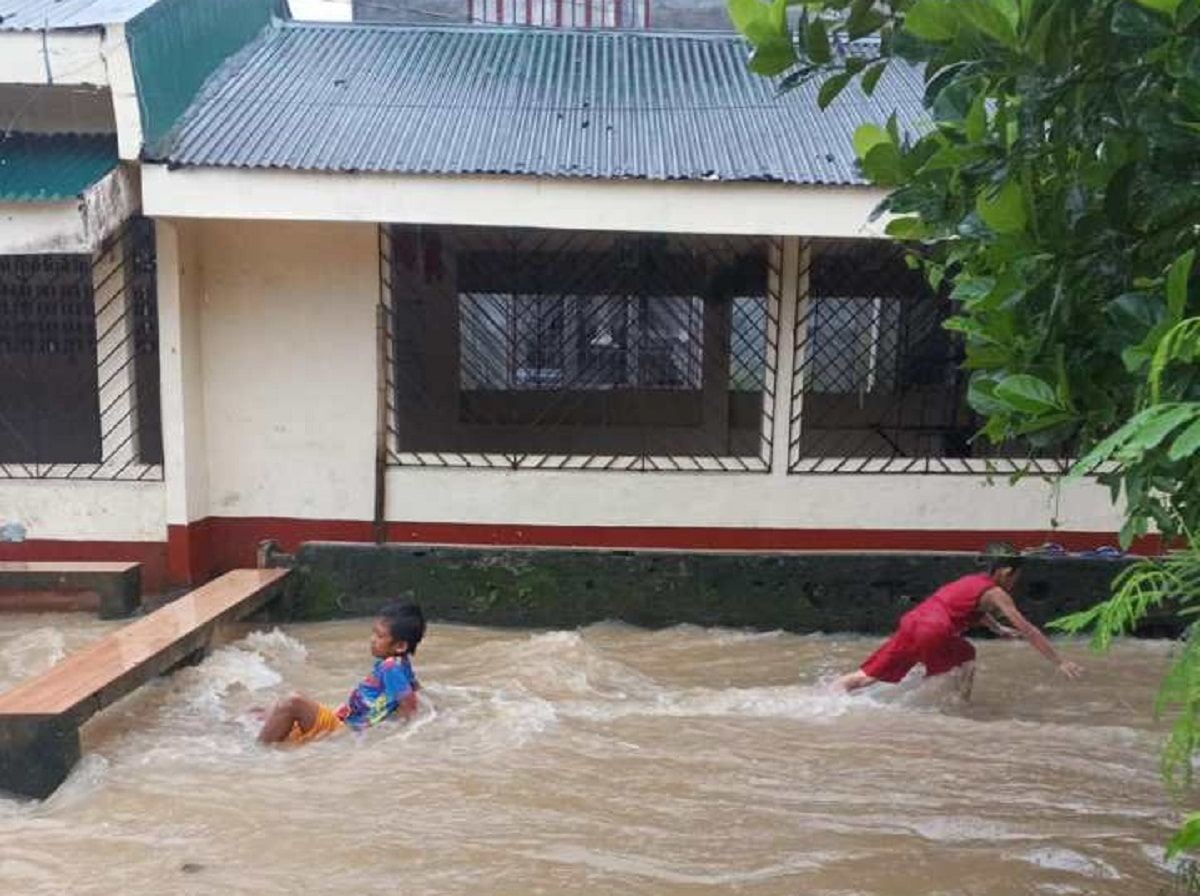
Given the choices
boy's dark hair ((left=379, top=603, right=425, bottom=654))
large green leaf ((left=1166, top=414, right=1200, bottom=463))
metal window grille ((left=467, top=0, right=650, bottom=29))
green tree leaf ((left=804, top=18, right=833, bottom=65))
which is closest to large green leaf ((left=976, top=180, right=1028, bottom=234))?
green tree leaf ((left=804, top=18, right=833, bottom=65))

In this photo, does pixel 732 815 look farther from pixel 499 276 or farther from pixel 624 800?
pixel 499 276

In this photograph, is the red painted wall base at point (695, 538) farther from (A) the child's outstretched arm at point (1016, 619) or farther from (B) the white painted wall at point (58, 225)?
(B) the white painted wall at point (58, 225)

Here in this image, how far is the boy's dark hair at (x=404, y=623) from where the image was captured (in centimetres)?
515

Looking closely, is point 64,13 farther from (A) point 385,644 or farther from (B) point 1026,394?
(B) point 1026,394

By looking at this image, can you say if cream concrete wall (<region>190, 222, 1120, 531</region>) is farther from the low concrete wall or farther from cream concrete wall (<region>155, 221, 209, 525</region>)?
the low concrete wall

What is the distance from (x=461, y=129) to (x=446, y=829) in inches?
205

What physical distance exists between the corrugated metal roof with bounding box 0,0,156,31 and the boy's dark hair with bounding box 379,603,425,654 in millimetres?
4487

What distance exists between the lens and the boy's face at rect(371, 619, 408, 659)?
5.15m

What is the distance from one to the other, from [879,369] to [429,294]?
4.32 m

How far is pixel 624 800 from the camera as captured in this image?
456 centimetres

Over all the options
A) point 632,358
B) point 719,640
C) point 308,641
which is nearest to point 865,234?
point 632,358

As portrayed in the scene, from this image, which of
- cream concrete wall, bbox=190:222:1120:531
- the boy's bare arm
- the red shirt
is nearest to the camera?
the red shirt

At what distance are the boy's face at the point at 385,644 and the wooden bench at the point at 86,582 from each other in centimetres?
294

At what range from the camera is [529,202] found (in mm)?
6891
